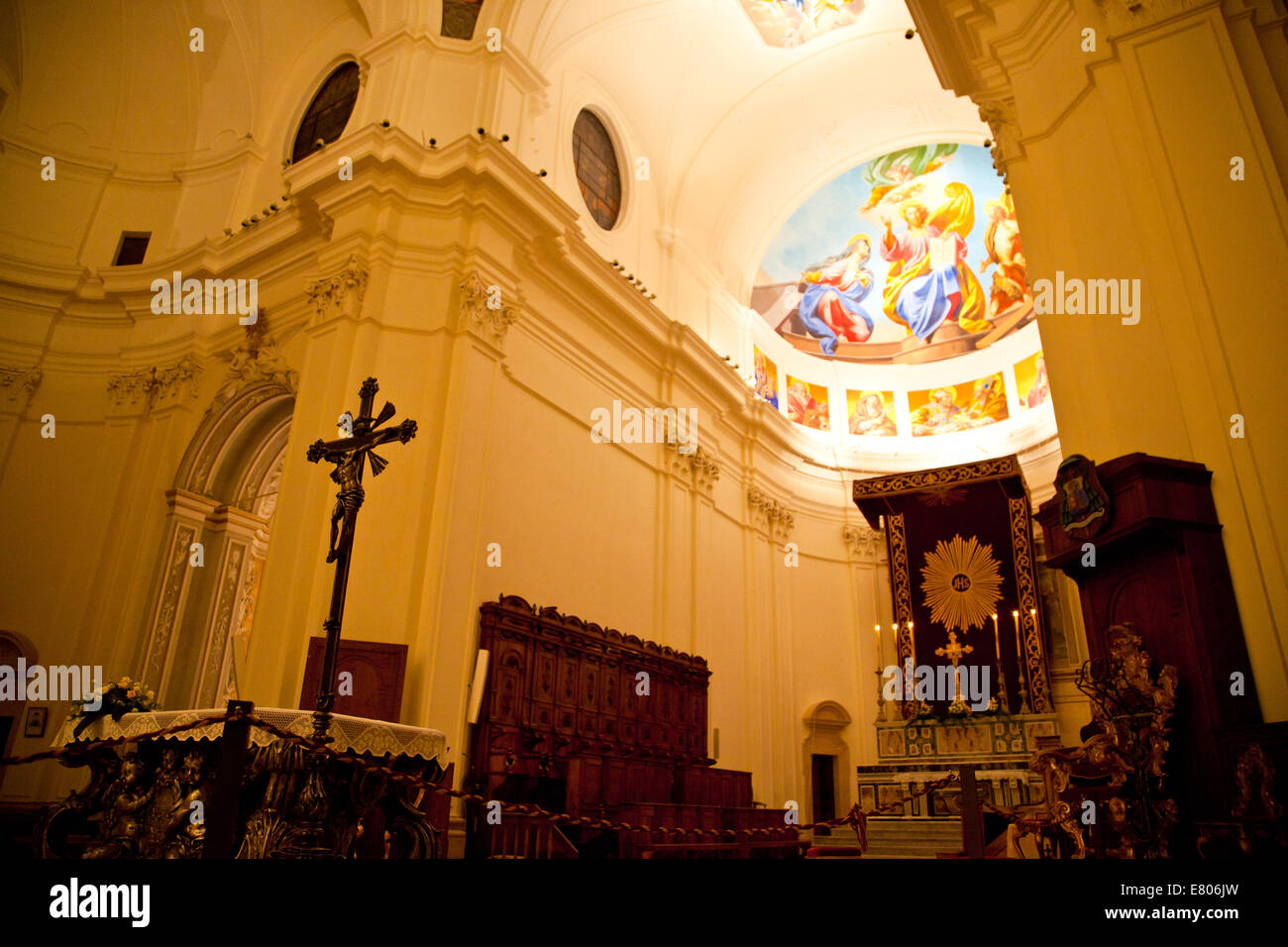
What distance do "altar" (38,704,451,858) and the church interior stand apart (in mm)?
28

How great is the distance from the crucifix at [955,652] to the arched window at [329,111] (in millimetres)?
12023

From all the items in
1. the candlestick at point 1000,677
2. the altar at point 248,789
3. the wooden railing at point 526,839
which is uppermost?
the candlestick at point 1000,677

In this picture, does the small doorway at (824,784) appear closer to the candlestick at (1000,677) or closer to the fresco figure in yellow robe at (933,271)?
the candlestick at (1000,677)

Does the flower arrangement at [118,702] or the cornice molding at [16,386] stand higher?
the cornice molding at [16,386]

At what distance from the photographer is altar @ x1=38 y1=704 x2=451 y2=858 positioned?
410 centimetres

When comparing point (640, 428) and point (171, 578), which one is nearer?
point (171, 578)

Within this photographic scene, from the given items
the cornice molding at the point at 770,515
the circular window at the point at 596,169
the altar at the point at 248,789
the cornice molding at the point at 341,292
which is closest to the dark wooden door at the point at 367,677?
the altar at the point at 248,789

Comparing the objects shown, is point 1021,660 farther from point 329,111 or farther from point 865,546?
point 329,111

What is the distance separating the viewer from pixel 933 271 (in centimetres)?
1822

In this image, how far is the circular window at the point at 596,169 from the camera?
13344mm

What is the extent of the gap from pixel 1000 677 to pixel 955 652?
2.88 ft

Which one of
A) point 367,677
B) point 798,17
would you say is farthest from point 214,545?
point 798,17
